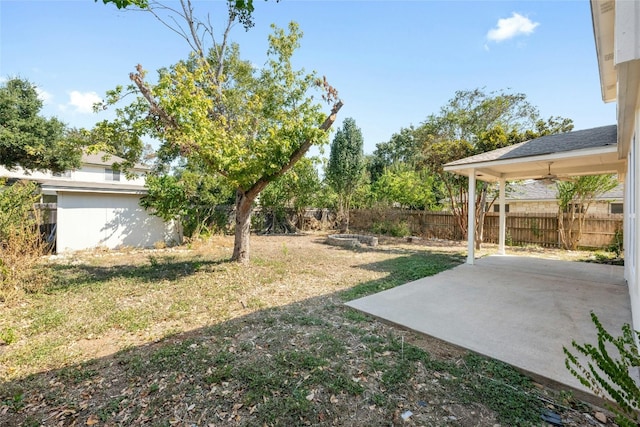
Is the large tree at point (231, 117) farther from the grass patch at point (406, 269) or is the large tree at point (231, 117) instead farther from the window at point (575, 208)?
the window at point (575, 208)

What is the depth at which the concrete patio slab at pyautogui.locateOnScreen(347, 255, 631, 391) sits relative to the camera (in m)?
3.24

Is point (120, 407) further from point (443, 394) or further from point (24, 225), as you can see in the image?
point (24, 225)

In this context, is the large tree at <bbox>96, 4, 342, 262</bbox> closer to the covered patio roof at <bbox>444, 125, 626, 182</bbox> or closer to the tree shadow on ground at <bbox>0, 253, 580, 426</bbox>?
the tree shadow on ground at <bbox>0, 253, 580, 426</bbox>

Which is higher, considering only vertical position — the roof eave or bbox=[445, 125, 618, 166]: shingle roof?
the roof eave

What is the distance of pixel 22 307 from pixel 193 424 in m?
4.67

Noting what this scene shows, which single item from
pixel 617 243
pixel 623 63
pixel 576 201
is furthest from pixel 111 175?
pixel 617 243

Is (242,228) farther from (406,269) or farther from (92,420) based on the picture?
(92,420)

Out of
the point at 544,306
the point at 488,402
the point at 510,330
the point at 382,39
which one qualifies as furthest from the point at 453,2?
the point at 488,402

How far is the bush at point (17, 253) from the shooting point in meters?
4.96

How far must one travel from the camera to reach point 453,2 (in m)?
7.41

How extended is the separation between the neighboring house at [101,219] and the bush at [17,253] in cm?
323

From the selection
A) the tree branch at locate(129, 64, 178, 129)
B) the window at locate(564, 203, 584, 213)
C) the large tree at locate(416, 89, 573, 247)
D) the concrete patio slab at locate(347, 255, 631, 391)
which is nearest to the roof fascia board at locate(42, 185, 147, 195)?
the tree branch at locate(129, 64, 178, 129)

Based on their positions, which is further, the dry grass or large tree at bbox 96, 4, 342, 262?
large tree at bbox 96, 4, 342, 262

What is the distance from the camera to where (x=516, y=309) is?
447 cm
